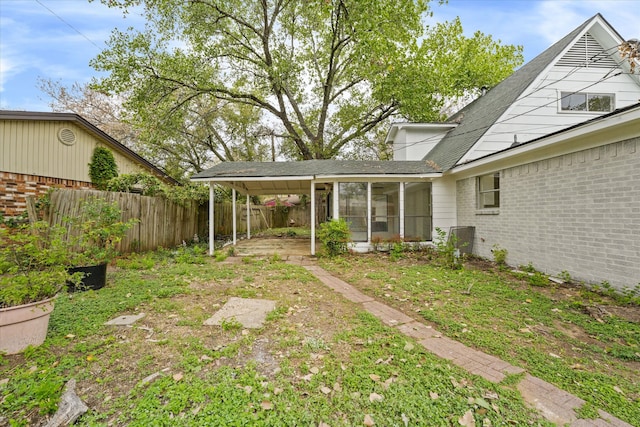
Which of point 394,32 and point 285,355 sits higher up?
point 394,32

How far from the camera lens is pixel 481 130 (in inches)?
339

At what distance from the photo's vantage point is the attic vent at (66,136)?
9.39 meters

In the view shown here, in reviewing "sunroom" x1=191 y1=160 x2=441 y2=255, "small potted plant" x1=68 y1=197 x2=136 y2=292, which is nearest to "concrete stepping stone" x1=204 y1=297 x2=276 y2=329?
"small potted plant" x1=68 y1=197 x2=136 y2=292

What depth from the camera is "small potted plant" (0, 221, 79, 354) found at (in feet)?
8.66

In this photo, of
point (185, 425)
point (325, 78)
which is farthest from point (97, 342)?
point (325, 78)

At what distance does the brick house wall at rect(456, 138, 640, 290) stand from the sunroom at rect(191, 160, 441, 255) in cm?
248

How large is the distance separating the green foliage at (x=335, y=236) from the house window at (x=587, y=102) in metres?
7.95

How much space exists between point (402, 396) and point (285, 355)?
1.13 meters

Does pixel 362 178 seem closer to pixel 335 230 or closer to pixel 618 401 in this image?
pixel 335 230

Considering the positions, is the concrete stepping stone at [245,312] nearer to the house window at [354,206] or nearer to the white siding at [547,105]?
the house window at [354,206]

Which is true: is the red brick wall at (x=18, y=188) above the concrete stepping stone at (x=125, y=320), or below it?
above

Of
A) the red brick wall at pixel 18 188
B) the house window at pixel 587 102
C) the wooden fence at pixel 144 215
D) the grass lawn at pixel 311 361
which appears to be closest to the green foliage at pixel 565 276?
the grass lawn at pixel 311 361

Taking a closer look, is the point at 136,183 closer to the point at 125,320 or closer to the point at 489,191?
the point at 125,320

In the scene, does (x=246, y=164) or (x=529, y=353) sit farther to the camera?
(x=246, y=164)
